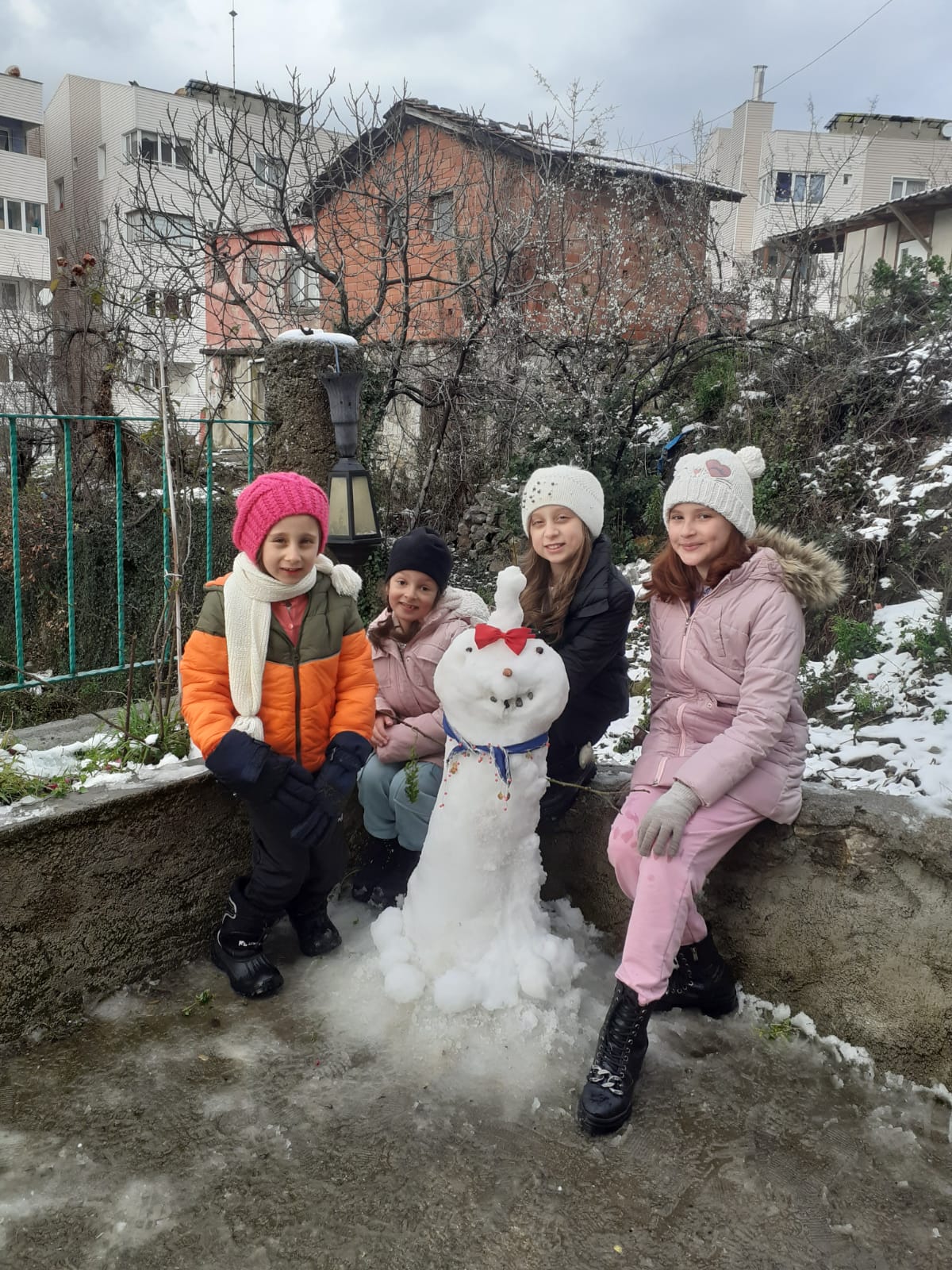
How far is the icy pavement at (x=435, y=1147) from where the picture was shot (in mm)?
1919

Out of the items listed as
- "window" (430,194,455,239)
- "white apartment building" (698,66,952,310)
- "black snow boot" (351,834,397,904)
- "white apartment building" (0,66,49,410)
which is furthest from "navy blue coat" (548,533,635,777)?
"white apartment building" (0,66,49,410)

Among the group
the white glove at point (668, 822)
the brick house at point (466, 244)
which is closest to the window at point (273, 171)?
the brick house at point (466, 244)

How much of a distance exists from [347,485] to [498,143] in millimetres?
7164

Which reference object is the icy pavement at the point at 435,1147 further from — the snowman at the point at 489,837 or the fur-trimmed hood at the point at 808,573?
the fur-trimmed hood at the point at 808,573

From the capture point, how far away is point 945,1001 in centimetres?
239

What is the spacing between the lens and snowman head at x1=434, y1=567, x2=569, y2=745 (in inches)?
100

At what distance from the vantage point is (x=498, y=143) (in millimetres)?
9242

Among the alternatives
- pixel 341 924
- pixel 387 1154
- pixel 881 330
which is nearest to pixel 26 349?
pixel 881 330

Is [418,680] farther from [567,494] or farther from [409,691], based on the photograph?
[567,494]

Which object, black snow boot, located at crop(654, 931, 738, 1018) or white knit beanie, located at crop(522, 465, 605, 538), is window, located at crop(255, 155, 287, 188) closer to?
white knit beanie, located at crop(522, 465, 605, 538)

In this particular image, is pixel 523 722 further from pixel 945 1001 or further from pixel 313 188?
pixel 313 188

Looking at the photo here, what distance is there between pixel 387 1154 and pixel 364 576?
4525 millimetres

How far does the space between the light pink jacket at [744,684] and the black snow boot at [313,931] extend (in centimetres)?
115

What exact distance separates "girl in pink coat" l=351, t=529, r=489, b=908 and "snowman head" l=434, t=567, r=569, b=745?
0.39 m
